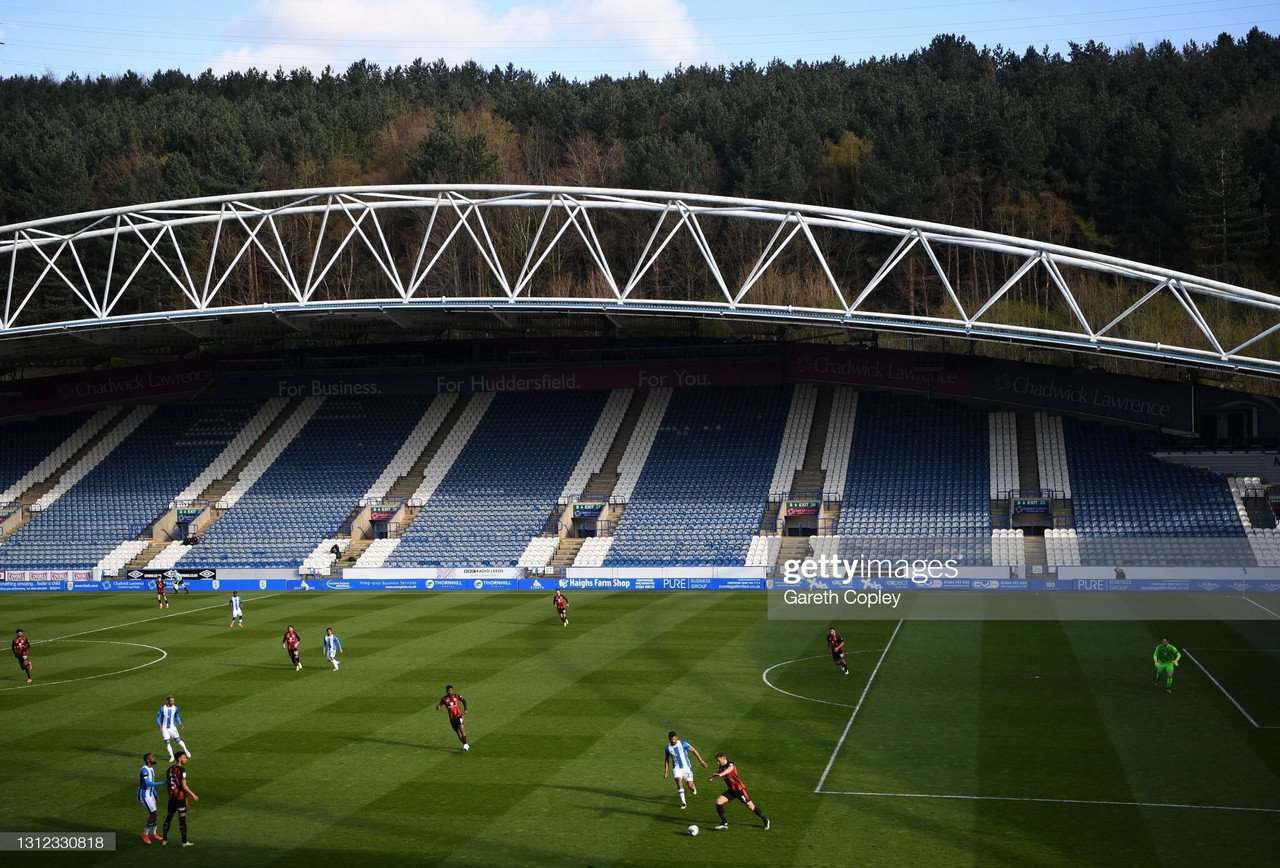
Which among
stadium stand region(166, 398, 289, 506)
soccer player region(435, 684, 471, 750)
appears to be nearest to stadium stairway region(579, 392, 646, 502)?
stadium stand region(166, 398, 289, 506)

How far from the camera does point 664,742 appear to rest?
21562 millimetres

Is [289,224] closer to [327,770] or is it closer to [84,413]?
[84,413]

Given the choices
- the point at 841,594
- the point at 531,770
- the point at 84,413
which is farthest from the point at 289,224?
the point at 531,770

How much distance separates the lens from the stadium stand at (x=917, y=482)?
156 feet

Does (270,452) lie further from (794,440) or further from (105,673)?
(105,673)

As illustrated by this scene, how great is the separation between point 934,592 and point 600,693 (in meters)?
20.7

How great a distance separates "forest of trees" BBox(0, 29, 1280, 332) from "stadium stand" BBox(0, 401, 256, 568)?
52.0 ft

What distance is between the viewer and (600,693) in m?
26.0

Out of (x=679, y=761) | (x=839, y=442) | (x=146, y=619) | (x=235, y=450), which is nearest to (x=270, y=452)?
(x=235, y=450)

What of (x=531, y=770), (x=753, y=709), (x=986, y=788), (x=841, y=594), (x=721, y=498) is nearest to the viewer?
(x=986, y=788)

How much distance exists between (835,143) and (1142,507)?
40.0 m

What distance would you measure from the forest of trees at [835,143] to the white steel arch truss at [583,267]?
11.1 feet

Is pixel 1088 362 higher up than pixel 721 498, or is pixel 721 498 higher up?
pixel 1088 362

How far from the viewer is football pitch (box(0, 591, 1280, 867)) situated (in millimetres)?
16469
